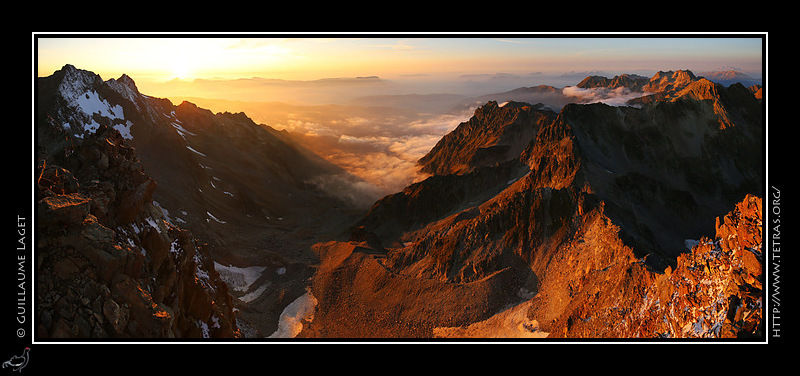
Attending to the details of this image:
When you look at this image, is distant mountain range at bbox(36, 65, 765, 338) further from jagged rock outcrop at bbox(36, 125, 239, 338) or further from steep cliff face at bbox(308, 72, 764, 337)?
steep cliff face at bbox(308, 72, 764, 337)

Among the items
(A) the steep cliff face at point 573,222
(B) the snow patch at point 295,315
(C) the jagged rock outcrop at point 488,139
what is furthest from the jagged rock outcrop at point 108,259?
(C) the jagged rock outcrop at point 488,139

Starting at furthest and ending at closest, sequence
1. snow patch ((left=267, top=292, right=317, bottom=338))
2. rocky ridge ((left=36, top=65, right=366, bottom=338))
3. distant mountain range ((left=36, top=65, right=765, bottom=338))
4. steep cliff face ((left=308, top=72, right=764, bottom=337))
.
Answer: snow patch ((left=267, top=292, right=317, bottom=338)) < steep cliff face ((left=308, top=72, right=764, bottom=337)) < distant mountain range ((left=36, top=65, right=765, bottom=338)) < rocky ridge ((left=36, top=65, right=366, bottom=338))

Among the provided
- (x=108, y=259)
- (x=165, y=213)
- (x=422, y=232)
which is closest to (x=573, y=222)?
(x=422, y=232)

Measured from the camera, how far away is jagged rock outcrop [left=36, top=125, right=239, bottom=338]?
22391 mm

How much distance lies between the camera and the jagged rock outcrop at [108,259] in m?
22.4

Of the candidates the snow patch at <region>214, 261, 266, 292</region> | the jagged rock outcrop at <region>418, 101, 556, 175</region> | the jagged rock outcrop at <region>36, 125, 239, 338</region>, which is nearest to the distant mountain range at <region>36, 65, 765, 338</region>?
the jagged rock outcrop at <region>36, 125, 239, 338</region>

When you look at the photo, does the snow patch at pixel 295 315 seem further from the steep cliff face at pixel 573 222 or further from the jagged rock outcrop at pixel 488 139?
the jagged rock outcrop at pixel 488 139

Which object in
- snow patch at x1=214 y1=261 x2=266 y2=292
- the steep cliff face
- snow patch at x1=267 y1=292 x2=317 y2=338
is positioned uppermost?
the steep cliff face

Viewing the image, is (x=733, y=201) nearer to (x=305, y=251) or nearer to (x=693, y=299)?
(x=693, y=299)

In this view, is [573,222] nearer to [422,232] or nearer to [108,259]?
[422,232]

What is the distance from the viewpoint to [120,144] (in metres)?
40.6

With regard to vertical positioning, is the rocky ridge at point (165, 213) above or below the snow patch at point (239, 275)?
above
